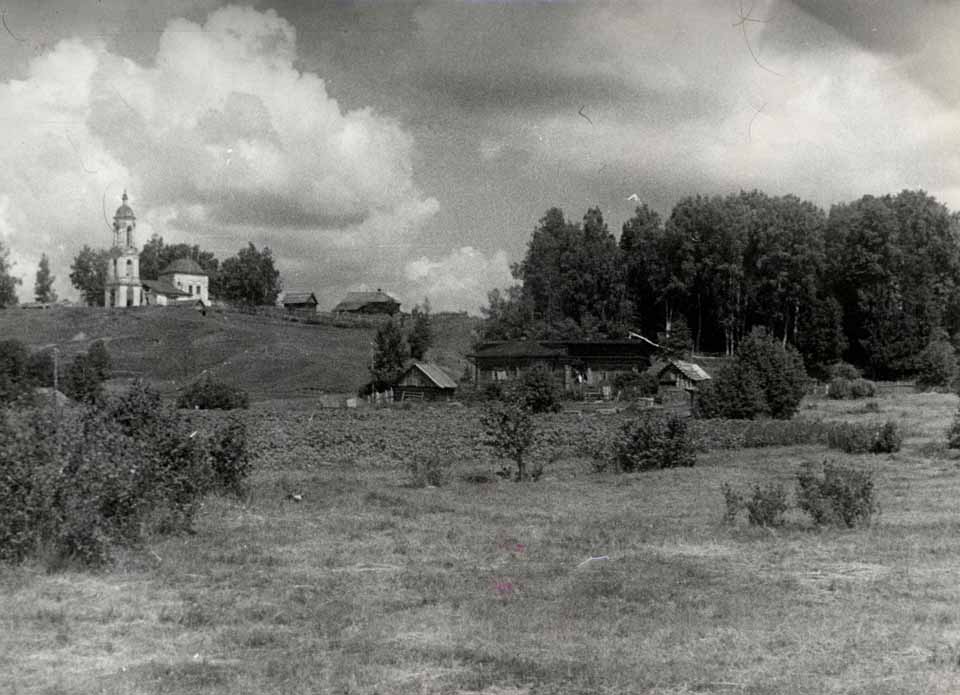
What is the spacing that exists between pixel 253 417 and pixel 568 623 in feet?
133

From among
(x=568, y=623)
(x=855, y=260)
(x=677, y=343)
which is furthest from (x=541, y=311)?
(x=568, y=623)

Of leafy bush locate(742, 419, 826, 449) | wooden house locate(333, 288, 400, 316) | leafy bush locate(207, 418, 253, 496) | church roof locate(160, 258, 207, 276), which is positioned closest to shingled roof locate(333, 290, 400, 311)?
wooden house locate(333, 288, 400, 316)

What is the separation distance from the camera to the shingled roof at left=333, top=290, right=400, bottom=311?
127062mm

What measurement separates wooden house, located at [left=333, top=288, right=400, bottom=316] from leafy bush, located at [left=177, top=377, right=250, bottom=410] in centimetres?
6597

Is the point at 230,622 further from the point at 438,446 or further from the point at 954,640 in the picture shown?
the point at 438,446

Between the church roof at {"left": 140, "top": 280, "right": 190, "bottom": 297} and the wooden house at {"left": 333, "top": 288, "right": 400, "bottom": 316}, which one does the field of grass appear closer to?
the church roof at {"left": 140, "top": 280, "right": 190, "bottom": 297}

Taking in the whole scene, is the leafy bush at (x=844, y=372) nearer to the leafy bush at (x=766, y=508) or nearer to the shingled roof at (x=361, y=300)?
the leafy bush at (x=766, y=508)

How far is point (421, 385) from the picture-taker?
66562 mm

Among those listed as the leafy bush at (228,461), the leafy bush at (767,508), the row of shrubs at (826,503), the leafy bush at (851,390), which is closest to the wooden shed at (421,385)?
the leafy bush at (851,390)

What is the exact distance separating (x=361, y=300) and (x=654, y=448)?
329 ft

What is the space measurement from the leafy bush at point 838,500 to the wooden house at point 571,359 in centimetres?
5425

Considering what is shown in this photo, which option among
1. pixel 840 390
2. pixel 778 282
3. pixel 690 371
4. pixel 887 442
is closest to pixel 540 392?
pixel 690 371

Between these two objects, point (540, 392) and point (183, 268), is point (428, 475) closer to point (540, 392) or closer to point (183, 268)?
point (540, 392)

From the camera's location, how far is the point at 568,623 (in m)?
10.3
